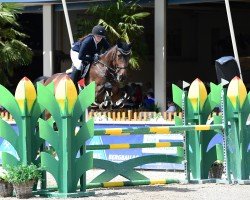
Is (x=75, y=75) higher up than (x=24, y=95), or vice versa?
(x=75, y=75)

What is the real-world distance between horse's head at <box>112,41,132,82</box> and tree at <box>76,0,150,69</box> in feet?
28.0

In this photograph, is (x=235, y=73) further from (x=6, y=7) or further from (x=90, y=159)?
(x=6, y=7)

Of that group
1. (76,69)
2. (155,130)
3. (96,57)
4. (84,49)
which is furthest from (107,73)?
(155,130)

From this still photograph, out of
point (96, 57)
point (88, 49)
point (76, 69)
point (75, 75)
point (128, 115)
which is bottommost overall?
point (128, 115)

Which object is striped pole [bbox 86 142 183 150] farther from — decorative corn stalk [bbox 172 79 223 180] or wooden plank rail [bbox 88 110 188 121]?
wooden plank rail [bbox 88 110 188 121]

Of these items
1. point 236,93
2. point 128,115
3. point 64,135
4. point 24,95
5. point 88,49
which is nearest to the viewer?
point 64,135

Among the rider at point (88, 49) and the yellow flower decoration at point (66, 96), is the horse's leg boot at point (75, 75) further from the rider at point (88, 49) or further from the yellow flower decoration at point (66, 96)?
the yellow flower decoration at point (66, 96)

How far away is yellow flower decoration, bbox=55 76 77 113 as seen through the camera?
38.8 ft

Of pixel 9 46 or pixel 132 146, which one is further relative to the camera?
pixel 9 46

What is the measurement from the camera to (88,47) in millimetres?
18453

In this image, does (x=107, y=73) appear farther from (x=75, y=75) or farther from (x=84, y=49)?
(x=84, y=49)

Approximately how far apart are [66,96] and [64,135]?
52 centimetres

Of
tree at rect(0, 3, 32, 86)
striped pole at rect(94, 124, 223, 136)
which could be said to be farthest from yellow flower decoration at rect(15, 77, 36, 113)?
tree at rect(0, 3, 32, 86)

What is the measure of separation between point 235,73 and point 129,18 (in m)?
12.2
